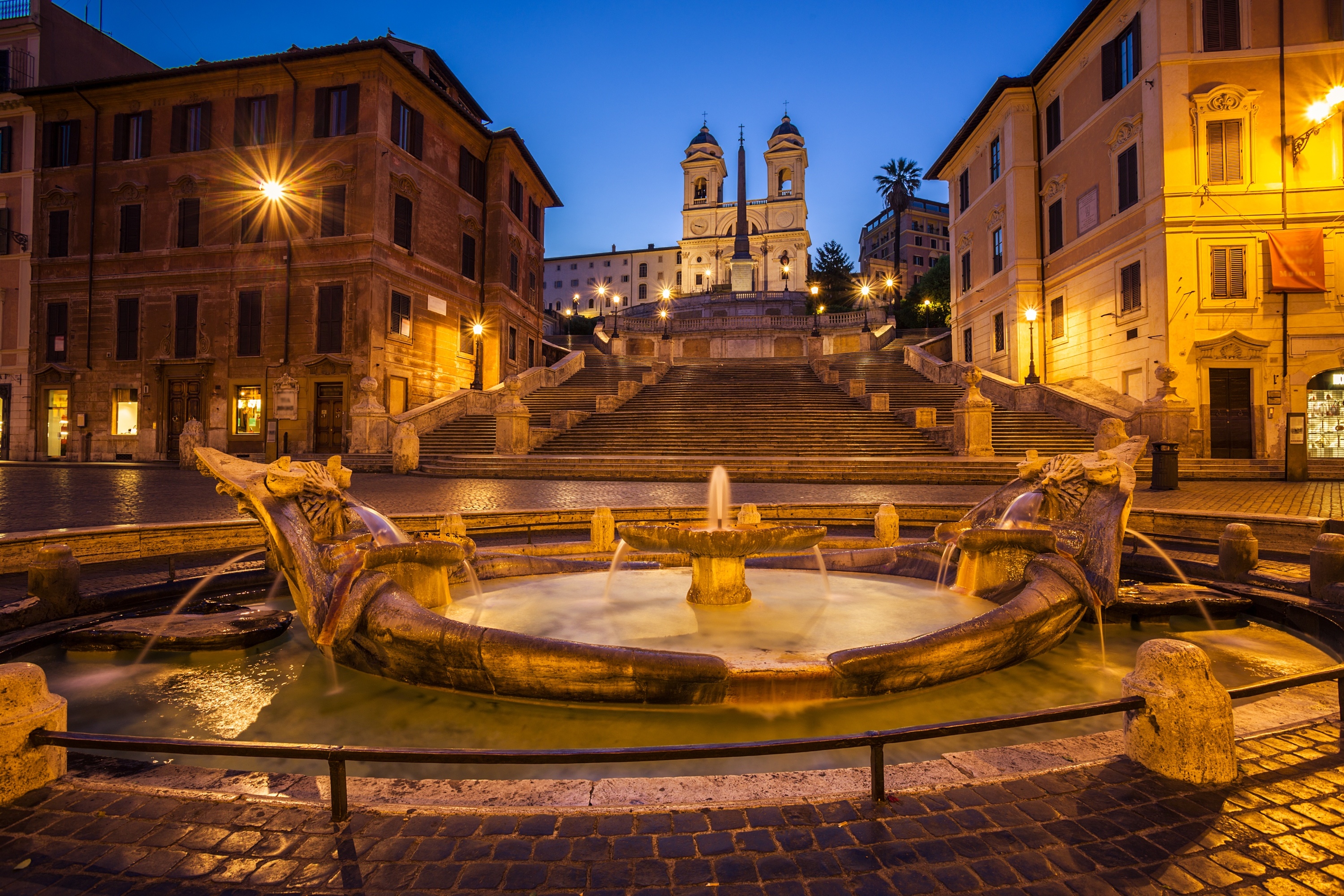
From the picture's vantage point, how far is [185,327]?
26.6 m

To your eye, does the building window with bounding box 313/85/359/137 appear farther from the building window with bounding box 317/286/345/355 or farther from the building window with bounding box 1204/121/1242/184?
the building window with bounding box 1204/121/1242/184

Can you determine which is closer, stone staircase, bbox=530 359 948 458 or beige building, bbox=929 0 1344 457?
stone staircase, bbox=530 359 948 458

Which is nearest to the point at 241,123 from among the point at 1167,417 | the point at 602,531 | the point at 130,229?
the point at 130,229

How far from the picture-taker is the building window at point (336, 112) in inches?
1017

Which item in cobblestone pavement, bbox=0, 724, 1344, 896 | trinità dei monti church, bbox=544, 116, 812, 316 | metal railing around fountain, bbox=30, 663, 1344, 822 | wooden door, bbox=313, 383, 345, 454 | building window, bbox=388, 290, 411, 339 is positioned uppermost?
trinità dei monti church, bbox=544, 116, 812, 316

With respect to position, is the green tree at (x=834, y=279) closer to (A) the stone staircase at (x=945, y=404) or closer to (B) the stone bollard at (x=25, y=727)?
(A) the stone staircase at (x=945, y=404)

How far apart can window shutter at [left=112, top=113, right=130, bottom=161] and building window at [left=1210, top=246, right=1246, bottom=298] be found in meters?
42.2

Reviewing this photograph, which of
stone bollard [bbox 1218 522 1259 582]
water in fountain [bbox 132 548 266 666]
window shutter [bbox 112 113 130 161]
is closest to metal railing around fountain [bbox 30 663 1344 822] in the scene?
water in fountain [bbox 132 548 266 666]

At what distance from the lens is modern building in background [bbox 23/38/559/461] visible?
2547 centimetres

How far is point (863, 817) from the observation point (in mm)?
2373

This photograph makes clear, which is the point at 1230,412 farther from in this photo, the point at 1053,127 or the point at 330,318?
the point at 330,318

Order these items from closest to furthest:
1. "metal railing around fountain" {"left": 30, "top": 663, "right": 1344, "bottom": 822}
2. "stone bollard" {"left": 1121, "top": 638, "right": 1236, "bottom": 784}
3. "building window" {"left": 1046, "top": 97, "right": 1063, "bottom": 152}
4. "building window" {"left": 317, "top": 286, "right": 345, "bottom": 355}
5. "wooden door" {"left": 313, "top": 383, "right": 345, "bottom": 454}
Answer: "metal railing around fountain" {"left": 30, "top": 663, "right": 1344, "bottom": 822} → "stone bollard" {"left": 1121, "top": 638, "right": 1236, "bottom": 784} → "wooden door" {"left": 313, "top": 383, "right": 345, "bottom": 454} → "building window" {"left": 317, "top": 286, "right": 345, "bottom": 355} → "building window" {"left": 1046, "top": 97, "right": 1063, "bottom": 152}

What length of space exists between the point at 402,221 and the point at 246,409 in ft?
33.2

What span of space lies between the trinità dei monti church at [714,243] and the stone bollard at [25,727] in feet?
268
